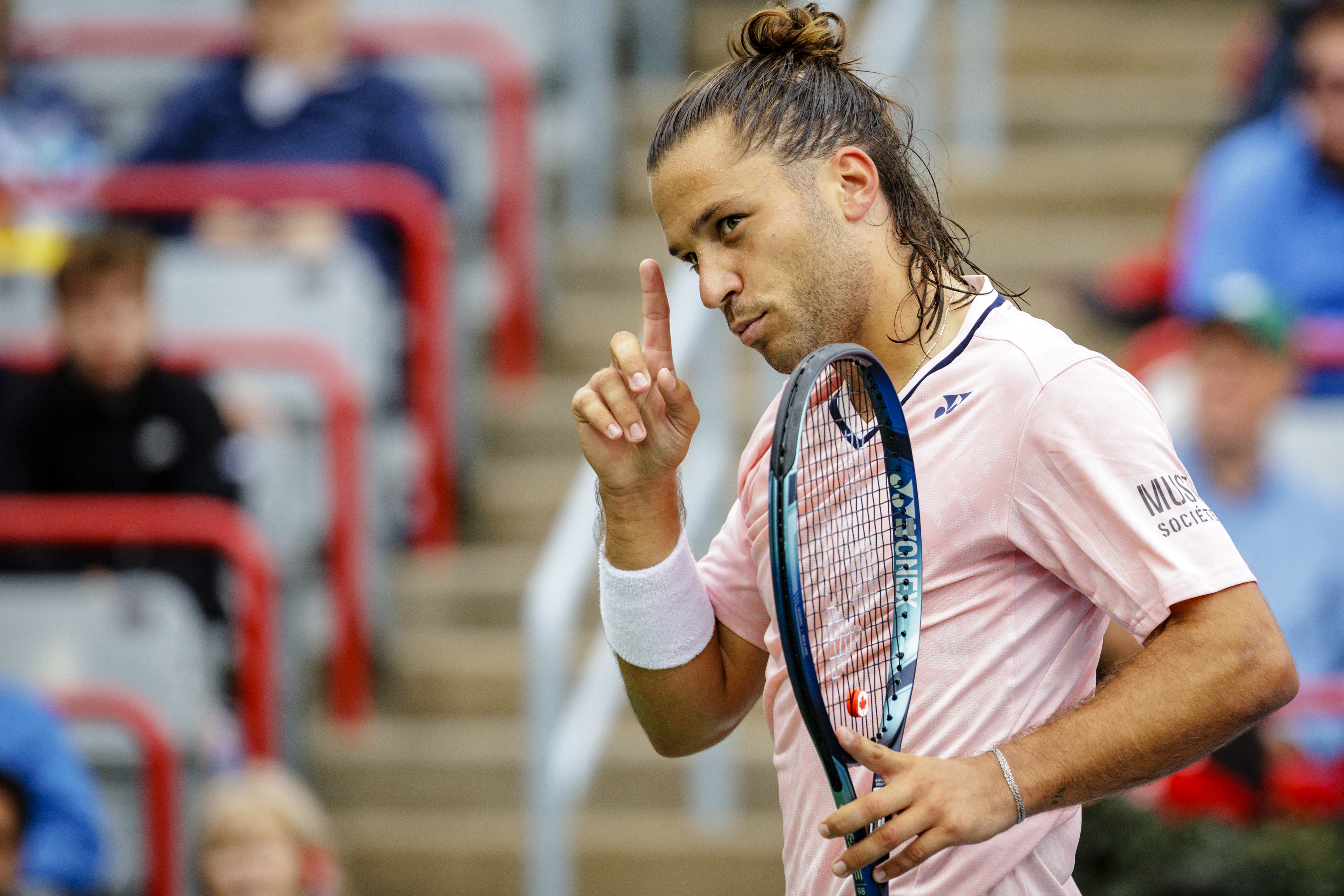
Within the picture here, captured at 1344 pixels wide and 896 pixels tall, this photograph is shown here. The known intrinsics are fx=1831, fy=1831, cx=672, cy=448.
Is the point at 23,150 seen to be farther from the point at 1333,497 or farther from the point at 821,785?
the point at 821,785

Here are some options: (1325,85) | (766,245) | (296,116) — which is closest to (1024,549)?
(766,245)

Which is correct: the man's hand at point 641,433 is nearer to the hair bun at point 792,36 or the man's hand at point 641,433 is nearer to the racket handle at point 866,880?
the hair bun at point 792,36

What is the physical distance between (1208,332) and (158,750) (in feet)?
9.63

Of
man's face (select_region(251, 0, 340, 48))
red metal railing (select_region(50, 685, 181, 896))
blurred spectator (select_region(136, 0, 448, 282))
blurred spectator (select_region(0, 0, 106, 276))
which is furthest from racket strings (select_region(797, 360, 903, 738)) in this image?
blurred spectator (select_region(0, 0, 106, 276))

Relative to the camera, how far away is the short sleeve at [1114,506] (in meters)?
1.91

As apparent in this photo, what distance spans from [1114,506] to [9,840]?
10.6ft

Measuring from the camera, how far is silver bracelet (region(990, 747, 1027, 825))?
1854 mm

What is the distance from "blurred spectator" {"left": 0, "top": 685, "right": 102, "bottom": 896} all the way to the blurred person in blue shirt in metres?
2.96

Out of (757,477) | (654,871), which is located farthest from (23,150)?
(757,477)

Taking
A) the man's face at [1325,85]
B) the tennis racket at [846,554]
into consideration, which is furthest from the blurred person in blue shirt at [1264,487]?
the tennis racket at [846,554]

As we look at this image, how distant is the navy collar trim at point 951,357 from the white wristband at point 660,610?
378 mm

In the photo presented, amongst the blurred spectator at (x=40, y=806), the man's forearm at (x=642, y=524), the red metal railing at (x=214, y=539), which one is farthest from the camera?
the red metal railing at (x=214, y=539)

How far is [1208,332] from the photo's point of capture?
487 cm

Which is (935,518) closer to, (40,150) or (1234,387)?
(1234,387)
